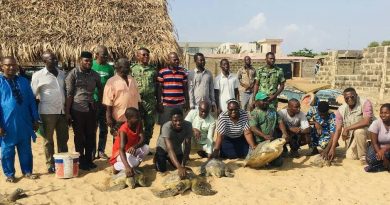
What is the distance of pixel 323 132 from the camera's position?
21.1 feet

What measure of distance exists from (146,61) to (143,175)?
70.5 inches

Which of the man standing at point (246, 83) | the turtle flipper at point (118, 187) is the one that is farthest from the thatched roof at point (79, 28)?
the turtle flipper at point (118, 187)

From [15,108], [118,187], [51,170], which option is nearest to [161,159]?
[118,187]

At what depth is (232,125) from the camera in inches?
240

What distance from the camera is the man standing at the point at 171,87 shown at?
6156mm

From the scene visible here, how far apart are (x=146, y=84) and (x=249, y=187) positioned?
2.19 metres

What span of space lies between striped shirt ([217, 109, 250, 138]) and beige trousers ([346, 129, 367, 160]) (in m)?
1.69

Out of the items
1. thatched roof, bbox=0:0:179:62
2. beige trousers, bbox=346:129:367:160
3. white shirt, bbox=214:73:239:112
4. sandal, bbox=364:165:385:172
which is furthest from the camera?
thatched roof, bbox=0:0:179:62

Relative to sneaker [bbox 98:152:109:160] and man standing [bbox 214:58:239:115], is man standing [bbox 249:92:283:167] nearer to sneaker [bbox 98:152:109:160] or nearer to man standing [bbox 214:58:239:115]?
man standing [bbox 214:58:239:115]

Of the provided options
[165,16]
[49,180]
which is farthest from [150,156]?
[165,16]

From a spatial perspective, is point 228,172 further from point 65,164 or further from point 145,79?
point 65,164

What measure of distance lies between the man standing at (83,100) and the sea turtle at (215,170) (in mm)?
A: 1671

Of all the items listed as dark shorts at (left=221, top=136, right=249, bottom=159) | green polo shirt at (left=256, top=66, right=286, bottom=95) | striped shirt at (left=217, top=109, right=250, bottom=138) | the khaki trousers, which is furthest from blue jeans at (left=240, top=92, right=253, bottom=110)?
the khaki trousers

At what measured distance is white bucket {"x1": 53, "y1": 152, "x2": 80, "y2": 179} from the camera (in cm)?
527
